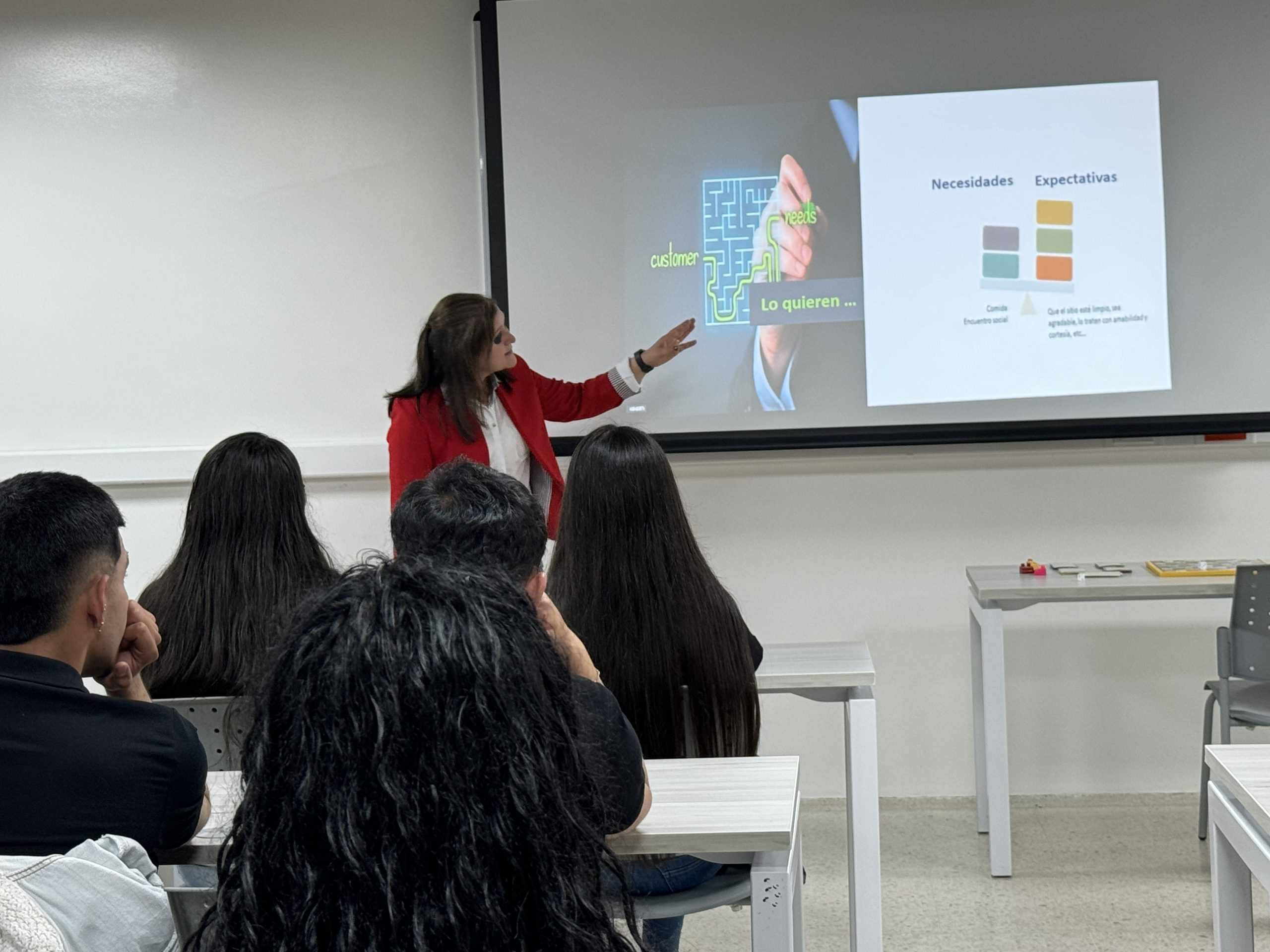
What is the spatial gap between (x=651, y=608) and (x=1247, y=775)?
939mm

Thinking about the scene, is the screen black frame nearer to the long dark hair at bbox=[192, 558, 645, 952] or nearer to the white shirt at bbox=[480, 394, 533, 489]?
the white shirt at bbox=[480, 394, 533, 489]

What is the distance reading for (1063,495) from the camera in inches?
156

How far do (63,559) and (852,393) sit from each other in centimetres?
277

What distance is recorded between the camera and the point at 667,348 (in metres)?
3.84

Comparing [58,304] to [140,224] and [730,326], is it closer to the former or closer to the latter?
[140,224]

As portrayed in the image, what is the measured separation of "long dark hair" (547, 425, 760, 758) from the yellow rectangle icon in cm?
212

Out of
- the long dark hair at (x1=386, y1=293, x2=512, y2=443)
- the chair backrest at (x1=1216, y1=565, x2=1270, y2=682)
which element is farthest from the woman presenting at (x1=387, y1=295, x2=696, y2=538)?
the chair backrest at (x1=1216, y1=565, x2=1270, y2=682)

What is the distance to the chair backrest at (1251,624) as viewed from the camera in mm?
3164

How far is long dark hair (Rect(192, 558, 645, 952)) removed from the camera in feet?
2.30

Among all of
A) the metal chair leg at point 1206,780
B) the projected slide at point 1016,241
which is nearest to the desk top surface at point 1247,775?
the metal chair leg at point 1206,780

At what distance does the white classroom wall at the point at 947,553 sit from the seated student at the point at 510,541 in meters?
2.32

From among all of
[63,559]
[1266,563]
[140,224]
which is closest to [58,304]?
[140,224]

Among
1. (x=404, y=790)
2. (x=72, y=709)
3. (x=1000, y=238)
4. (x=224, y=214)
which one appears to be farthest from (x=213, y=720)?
(x=1000, y=238)

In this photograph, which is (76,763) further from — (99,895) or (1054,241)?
(1054,241)
